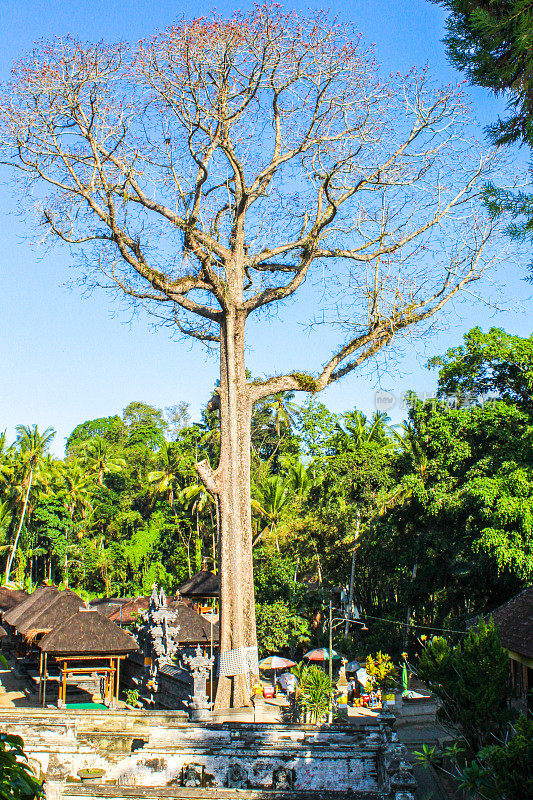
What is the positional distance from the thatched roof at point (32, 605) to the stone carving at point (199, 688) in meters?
7.93

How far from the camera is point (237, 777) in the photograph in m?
9.01

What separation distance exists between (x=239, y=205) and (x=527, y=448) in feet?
34.4

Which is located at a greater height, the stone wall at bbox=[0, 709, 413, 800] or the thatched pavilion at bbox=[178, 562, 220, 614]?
the thatched pavilion at bbox=[178, 562, 220, 614]

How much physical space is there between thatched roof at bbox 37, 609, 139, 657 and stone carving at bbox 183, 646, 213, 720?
1.83 meters

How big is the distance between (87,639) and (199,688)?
183 inches

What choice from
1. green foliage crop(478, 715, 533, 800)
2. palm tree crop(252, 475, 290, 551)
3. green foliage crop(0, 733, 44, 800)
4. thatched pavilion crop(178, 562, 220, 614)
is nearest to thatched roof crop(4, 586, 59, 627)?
thatched pavilion crop(178, 562, 220, 614)

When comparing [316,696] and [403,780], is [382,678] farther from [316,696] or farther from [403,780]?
[403,780]

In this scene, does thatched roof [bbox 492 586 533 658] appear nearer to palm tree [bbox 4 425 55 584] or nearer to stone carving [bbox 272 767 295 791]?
stone carving [bbox 272 767 295 791]

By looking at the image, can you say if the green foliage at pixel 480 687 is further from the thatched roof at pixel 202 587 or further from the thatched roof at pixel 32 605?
the thatched roof at pixel 32 605

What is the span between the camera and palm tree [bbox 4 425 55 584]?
35456mm

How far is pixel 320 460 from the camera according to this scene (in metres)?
28.1

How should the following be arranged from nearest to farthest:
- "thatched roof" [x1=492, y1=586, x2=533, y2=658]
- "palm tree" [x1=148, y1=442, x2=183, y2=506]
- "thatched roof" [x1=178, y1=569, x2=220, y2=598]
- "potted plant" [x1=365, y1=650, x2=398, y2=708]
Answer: "thatched roof" [x1=492, y1=586, x2=533, y2=658], "potted plant" [x1=365, y1=650, x2=398, y2=708], "thatched roof" [x1=178, y1=569, x2=220, y2=598], "palm tree" [x1=148, y1=442, x2=183, y2=506]

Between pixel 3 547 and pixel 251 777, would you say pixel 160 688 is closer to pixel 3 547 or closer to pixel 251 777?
pixel 251 777

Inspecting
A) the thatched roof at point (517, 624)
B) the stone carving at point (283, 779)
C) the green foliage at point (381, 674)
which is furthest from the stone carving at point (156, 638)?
the thatched roof at point (517, 624)
